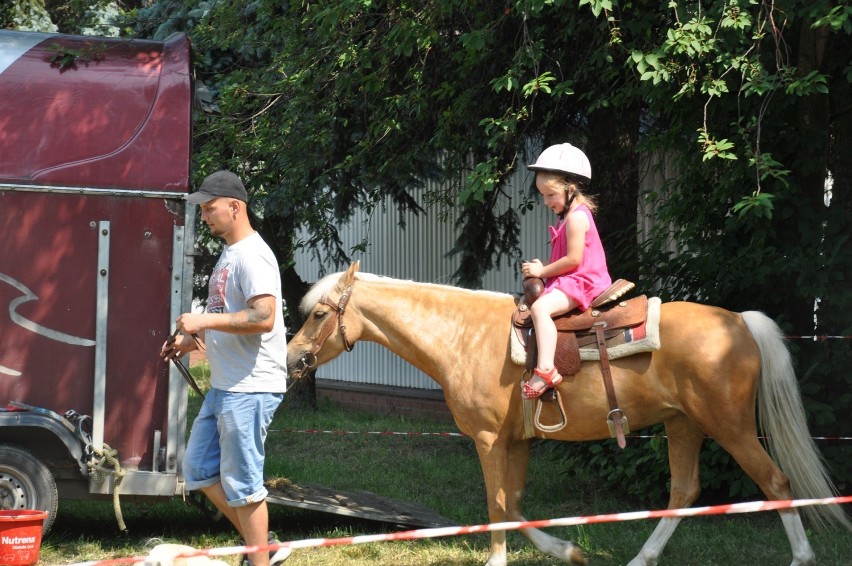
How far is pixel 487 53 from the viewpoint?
7766 millimetres

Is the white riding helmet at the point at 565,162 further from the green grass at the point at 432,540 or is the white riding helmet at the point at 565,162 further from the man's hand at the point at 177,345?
the green grass at the point at 432,540

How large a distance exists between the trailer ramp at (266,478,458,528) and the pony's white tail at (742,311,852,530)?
8.31ft

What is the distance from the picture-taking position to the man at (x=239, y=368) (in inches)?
186

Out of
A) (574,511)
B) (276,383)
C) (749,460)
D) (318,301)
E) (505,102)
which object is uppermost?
(505,102)

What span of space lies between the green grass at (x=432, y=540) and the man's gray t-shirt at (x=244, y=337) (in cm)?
164

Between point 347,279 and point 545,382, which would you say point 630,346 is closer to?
point 545,382

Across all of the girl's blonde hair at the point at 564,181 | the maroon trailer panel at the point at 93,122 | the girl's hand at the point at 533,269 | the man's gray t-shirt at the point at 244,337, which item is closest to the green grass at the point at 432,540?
the man's gray t-shirt at the point at 244,337

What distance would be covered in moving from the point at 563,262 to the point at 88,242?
3.17 m

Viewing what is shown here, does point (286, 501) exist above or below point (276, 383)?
below

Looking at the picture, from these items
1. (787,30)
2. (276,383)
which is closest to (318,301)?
(276,383)

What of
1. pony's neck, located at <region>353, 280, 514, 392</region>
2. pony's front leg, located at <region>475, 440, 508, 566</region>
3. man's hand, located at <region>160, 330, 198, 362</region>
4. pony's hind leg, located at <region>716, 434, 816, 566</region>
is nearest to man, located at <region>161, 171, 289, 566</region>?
man's hand, located at <region>160, 330, 198, 362</region>

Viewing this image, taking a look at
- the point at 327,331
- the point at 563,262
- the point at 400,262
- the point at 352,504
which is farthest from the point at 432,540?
the point at 400,262

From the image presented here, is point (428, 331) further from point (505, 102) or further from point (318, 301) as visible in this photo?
point (505, 102)

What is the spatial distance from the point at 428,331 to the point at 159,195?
206 cm
